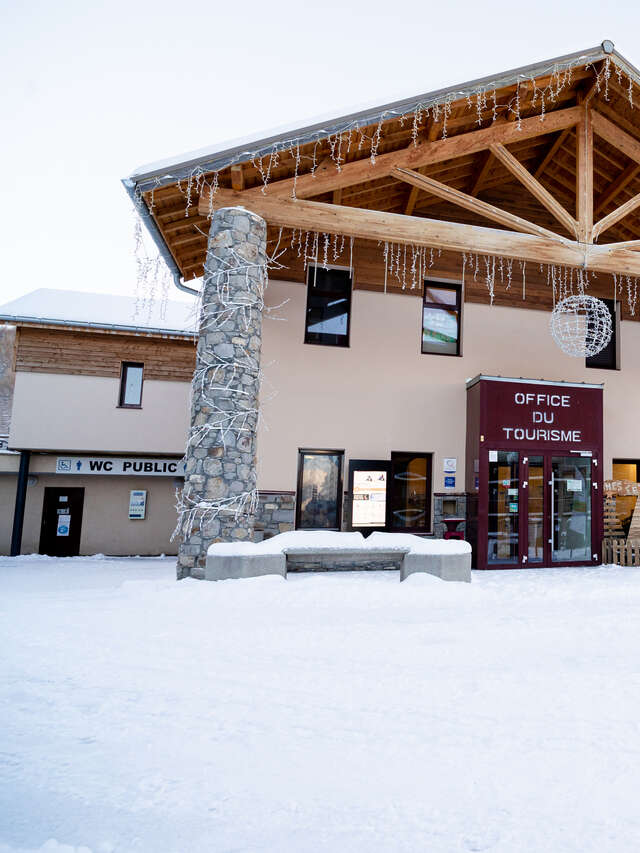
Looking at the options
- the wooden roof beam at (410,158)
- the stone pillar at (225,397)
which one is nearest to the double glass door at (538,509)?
the stone pillar at (225,397)

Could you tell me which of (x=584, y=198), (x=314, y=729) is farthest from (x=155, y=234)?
(x=314, y=729)

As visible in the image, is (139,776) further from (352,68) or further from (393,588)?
(352,68)

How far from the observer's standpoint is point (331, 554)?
613 cm

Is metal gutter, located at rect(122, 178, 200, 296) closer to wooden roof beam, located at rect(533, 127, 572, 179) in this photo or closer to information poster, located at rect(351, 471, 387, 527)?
information poster, located at rect(351, 471, 387, 527)

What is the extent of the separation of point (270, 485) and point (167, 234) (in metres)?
4.34

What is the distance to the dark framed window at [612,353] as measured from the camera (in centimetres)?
1060

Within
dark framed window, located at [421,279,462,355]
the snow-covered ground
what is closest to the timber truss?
dark framed window, located at [421,279,462,355]

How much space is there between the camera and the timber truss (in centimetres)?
727

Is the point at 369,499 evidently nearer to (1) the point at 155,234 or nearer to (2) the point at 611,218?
(1) the point at 155,234

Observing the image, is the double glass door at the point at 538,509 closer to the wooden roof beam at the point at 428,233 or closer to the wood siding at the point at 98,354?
the wooden roof beam at the point at 428,233

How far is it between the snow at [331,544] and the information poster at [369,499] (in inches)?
94.5

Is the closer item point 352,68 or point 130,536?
point 130,536

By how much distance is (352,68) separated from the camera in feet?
160

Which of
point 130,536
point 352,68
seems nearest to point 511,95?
point 130,536
